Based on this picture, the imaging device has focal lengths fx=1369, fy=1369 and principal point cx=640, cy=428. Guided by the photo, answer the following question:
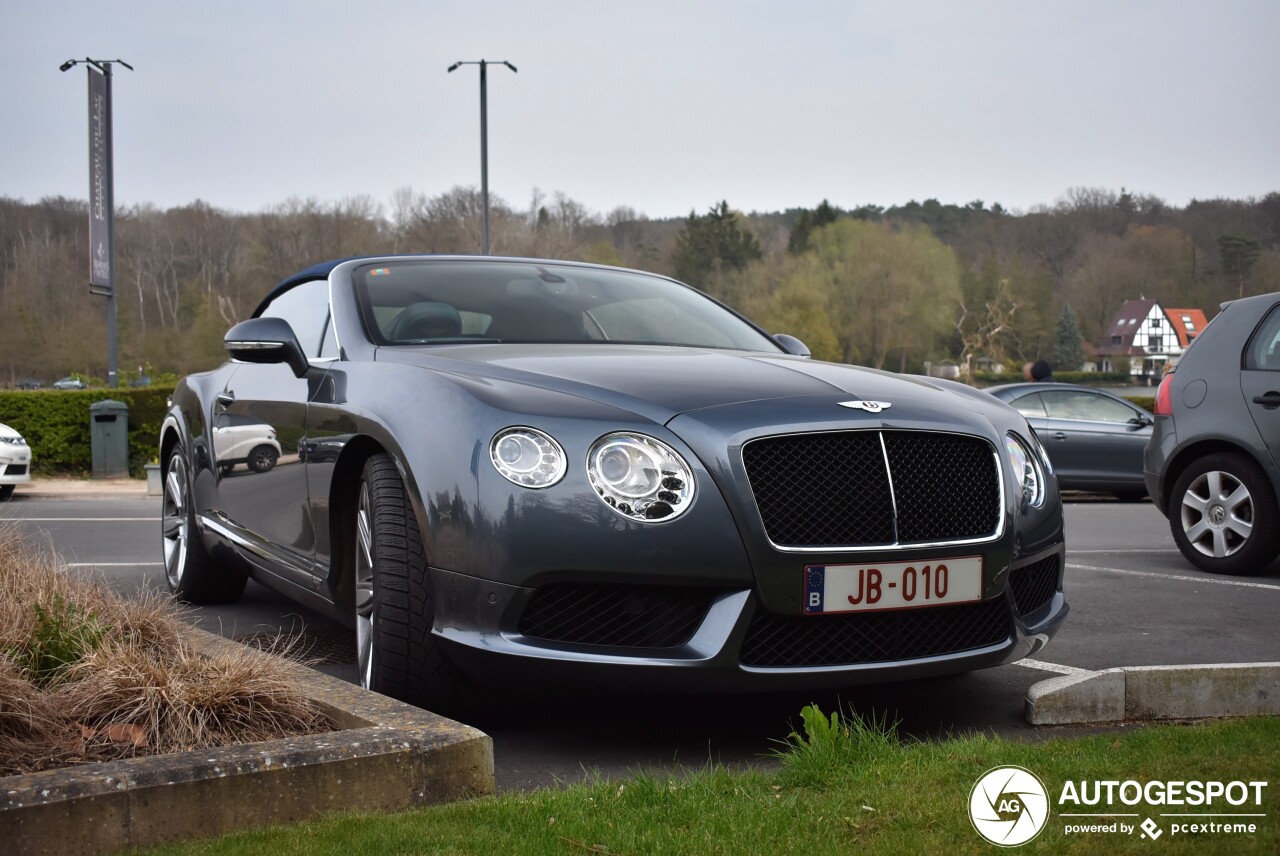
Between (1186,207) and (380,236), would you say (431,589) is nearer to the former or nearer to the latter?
(380,236)

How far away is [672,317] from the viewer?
550cm

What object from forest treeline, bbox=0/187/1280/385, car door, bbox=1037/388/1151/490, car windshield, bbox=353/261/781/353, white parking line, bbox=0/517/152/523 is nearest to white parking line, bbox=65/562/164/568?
white parking line, bbox=0/517/152/523

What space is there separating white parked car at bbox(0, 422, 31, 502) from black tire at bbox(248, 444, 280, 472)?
11342 mm

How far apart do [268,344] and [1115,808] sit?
3.30m

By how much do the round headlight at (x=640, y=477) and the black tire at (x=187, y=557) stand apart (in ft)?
10.9

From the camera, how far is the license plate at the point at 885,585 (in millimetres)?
3578

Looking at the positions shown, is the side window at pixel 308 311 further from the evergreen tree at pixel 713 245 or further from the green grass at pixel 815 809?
the evergreen tree at pixel 713 245

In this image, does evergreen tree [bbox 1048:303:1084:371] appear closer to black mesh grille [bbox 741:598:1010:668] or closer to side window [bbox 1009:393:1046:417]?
side window [bbox 1009:393:1046:417]

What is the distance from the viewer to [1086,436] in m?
14.7

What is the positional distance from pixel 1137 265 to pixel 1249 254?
49.7ft

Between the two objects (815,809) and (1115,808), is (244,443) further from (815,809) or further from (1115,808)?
(1115,808)

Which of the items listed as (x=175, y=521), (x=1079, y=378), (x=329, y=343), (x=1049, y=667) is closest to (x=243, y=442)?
(x=329, y=343)

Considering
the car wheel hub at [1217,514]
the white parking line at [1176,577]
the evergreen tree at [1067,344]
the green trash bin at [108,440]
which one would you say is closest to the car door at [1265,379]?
the car wheel hub at [1217,514]

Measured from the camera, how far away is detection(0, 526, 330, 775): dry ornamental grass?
317cm
